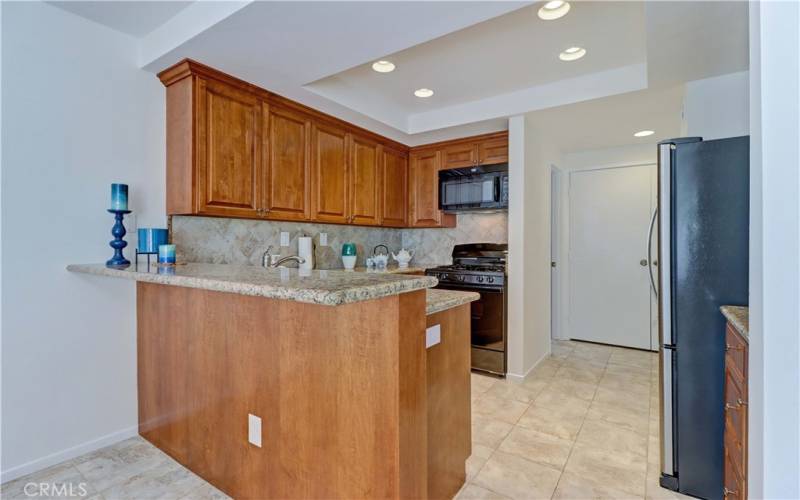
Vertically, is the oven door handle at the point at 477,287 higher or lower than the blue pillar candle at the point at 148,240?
lower

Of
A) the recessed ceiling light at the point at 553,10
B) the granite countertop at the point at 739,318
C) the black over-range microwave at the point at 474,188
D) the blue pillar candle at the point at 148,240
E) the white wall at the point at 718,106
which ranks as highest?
the recessed ceiling light at the point at 553,10

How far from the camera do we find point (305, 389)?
1.42 meters

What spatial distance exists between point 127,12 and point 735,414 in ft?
10.9

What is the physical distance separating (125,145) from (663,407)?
318 centimetres

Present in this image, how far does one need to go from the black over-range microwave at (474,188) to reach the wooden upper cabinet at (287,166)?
150cm

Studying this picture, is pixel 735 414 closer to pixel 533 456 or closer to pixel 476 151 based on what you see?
pixel 533 456

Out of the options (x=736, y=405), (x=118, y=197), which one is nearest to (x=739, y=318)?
(x=736, y=405)

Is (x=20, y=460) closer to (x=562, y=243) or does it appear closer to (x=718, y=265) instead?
(x=718, y=265)

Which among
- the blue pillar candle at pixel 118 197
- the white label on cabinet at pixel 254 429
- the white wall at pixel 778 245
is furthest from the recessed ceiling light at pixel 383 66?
the white label on cabinet at pixel 254 429

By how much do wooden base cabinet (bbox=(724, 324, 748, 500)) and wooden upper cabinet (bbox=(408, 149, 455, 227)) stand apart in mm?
2807

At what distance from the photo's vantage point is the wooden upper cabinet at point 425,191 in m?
4.12

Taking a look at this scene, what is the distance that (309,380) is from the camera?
1.40m

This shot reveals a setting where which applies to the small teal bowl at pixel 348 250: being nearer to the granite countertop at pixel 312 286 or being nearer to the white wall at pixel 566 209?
the granite countertop at pixel 312 286

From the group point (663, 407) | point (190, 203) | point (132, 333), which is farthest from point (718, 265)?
point (132, 333)
